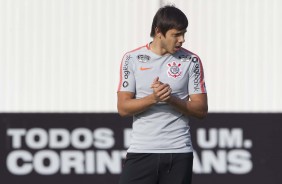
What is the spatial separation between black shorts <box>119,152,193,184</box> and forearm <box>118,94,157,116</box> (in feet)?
0.74

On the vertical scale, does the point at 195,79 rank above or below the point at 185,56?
below

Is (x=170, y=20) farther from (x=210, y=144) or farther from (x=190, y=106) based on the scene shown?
(x=210, y=144)

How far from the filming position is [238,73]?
24.7 ft

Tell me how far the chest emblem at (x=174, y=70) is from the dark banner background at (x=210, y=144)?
3.20 m

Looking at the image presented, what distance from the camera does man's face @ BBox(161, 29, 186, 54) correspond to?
13.8 ft

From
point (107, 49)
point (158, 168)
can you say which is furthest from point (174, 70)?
point (107, 49)

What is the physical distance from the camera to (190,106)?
166 inches

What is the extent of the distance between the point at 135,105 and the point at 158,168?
0.34 meters

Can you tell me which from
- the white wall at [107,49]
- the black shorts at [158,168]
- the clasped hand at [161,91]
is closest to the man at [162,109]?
the black shorts at [158,168]

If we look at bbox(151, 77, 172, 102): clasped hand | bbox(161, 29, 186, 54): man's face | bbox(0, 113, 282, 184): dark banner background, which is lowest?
bbox(0, 113, 282, 184): dark banner background

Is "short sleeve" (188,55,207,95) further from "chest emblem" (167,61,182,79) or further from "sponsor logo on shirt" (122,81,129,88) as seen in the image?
"sponsor logo on shirt" (122,81,129,88)

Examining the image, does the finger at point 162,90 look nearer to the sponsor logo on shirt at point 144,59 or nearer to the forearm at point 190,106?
the forearm at point 190,106

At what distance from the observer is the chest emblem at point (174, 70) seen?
4250mm

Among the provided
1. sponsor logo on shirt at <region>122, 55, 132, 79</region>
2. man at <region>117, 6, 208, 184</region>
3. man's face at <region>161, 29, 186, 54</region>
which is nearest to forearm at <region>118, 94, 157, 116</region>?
man at <region>117, 6, 208, 184</region>
